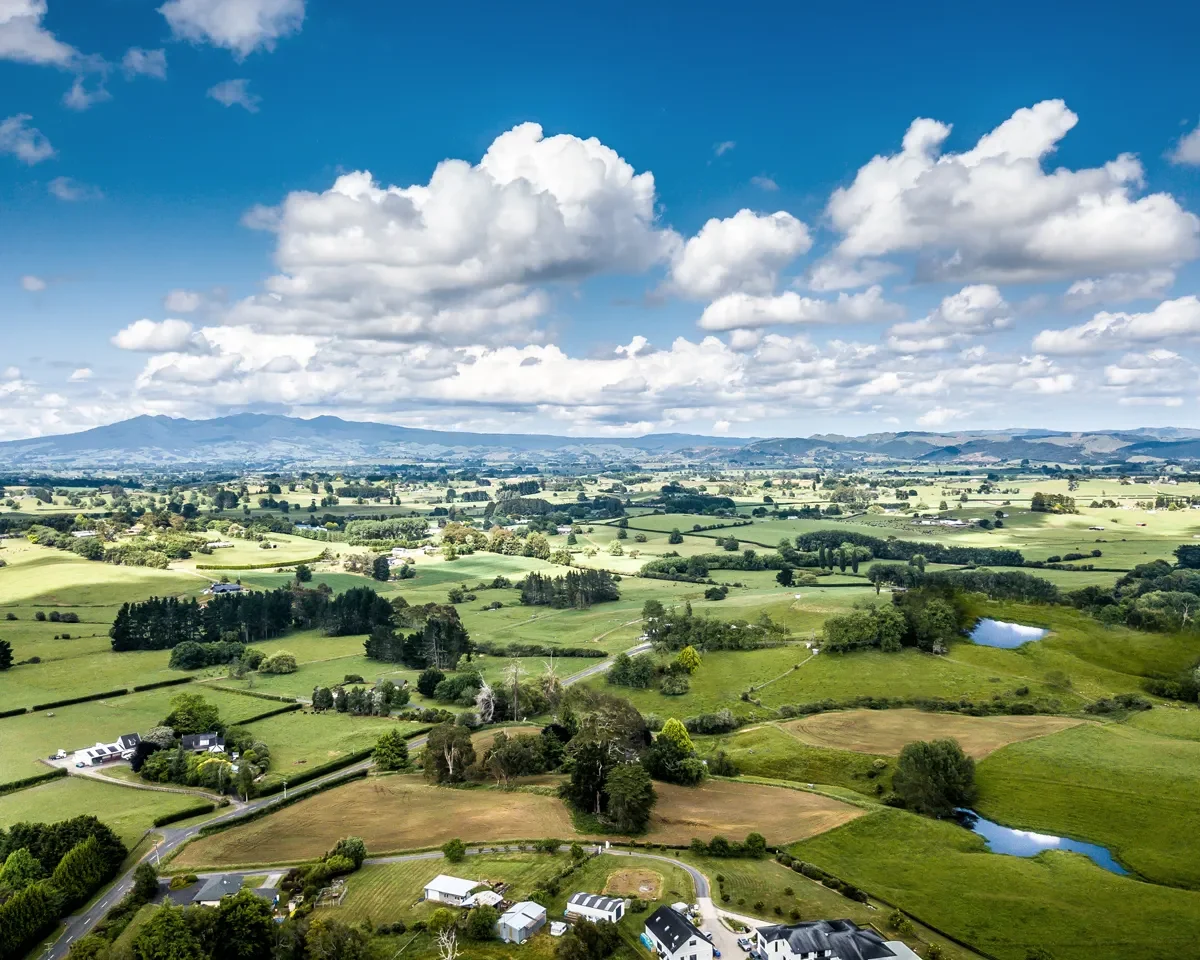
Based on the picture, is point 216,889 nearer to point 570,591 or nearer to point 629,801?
point 629,801

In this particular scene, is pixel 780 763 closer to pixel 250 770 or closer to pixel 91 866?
pixel 250 770

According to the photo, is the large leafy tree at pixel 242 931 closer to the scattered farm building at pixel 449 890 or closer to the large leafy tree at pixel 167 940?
the large leafy tree at pixel 167 940

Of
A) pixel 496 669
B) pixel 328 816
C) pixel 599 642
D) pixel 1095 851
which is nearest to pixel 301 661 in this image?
pixel 496 669

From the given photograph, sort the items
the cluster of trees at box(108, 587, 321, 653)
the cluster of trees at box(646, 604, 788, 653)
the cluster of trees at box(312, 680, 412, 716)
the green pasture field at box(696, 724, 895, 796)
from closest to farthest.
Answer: the green pasture field at box(696, 724, 895, 796)
the cluster of trees at box(312, 680, 412, 716)
the cluster of trees at box(646, 604, 788, 653)
the cluster of trees at box(108, 587, 321, 653)

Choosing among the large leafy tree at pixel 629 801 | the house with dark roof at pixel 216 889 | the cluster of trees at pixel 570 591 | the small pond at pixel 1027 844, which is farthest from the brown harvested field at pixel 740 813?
the cluster of trees at pixel 570 591

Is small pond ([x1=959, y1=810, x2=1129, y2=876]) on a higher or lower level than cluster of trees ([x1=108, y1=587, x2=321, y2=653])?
lower

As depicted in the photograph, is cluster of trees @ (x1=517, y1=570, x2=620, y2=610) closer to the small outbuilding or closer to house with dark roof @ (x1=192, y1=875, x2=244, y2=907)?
house with dark roof @ (x1=192, y1=875, x2=244, y2=907)

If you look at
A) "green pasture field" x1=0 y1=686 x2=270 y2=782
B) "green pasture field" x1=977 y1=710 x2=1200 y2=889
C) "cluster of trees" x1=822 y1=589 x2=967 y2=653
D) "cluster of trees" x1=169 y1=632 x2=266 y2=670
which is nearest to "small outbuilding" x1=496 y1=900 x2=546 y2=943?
"green pasture field" x1=977 y1=710 x2=1200 y2=889
